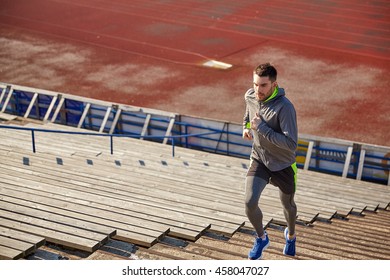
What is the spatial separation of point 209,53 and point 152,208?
1768 centimetres

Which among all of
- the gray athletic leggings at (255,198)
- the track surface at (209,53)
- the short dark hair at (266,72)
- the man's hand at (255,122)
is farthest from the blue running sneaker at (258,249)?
the track surface at (209,53)

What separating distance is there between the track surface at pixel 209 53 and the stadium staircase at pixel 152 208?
260 inches

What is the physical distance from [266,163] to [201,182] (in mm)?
4962

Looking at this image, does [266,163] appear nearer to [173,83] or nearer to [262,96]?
[262,96]

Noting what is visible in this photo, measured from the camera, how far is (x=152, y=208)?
9.36 m

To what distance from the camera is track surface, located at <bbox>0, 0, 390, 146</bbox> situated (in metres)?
21.6

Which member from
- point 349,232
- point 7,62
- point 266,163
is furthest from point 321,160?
point 7,62

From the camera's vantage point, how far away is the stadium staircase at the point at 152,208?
24.6 feet

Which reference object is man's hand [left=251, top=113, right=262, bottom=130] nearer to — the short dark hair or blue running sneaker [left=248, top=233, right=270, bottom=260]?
the short dark hair

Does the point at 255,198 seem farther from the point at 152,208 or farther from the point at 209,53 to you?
the point at 209,53

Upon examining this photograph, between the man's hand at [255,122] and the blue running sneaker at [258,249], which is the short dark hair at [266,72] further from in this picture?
the blue running sneaker at [258,249]

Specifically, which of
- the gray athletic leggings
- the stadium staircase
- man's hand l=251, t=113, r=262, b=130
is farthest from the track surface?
man's hand l=251, t=113, r=262, b=130

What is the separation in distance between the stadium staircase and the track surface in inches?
260

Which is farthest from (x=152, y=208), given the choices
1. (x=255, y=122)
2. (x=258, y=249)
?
(x=255, y=122)
